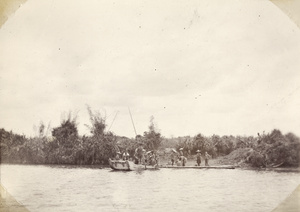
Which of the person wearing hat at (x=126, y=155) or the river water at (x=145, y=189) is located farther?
the person wearing hat at (x=126, y=155)

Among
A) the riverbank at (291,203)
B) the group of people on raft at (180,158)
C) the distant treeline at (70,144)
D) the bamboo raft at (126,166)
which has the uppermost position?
the distant treeline at (70,144)

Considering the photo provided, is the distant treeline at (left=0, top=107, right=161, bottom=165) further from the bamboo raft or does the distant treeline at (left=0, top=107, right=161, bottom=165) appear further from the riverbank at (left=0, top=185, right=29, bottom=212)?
the riverbank at (left=0, top=185, right=29, bottom=212)

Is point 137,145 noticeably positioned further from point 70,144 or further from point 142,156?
point 70,144

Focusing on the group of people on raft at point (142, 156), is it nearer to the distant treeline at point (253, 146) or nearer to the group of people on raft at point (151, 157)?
the group of people on raft at point (151, 157)

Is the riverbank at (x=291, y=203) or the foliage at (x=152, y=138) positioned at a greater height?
the foliage at (x=152, y=138)

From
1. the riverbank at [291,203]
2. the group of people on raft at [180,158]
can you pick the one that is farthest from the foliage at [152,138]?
the riverbank at [291,203]

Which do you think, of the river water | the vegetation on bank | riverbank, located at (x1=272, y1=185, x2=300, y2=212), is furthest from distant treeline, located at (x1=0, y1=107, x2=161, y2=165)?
riverbank, located at (x1=272, y1=185, x2=300, y2=212)
